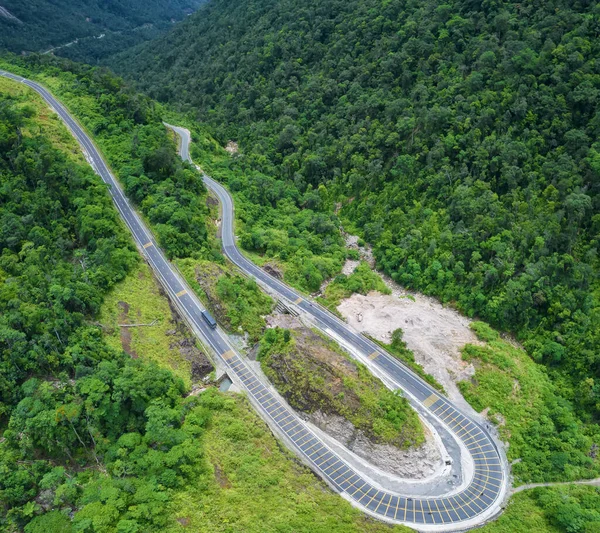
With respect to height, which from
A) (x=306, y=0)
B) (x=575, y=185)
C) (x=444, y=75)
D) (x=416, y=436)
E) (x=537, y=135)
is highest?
(x=306, y=0)

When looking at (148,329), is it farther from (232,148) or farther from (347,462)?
(232,148)

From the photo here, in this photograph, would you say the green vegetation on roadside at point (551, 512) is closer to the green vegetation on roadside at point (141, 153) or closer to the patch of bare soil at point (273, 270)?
the patch of bare soil at point (273, 270)

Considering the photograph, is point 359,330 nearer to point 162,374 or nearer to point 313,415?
point 313,415

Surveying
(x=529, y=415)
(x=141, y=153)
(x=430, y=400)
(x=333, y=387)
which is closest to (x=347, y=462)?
(x=333, y=387)

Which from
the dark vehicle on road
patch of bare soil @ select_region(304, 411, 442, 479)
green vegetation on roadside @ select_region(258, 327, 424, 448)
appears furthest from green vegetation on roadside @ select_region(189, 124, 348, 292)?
patch of bare soil @ select_region(304, 411, 442, 479)

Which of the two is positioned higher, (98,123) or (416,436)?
(98,123)

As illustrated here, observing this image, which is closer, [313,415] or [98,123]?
[313,415]

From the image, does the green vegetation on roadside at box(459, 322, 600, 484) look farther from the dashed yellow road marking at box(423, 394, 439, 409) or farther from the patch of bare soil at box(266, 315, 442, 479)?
the patch of bare soil at box(266, 315, 442, 479)

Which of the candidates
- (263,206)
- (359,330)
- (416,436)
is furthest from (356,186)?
(416,436)
